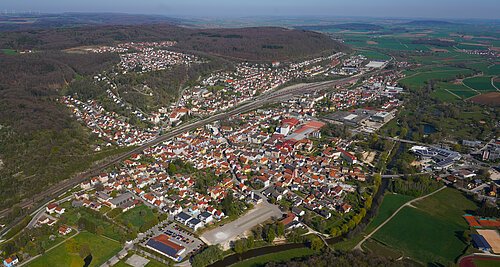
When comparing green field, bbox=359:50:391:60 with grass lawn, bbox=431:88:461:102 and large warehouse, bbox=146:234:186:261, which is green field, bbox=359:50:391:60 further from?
large warehouse, bbox=146:234:186:261

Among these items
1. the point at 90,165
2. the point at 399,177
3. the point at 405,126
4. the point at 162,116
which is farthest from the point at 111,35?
the point at 399,177

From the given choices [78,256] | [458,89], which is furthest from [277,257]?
[458,89]

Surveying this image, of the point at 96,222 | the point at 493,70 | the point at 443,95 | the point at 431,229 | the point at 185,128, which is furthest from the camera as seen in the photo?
the point at 493,70

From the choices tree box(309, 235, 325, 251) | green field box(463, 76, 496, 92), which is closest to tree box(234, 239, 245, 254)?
tree box(309, 235, 325, 251)

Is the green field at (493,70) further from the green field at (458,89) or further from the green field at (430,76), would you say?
the green field at (458,89)

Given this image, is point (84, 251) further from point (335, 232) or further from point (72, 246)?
point (335, 232)
